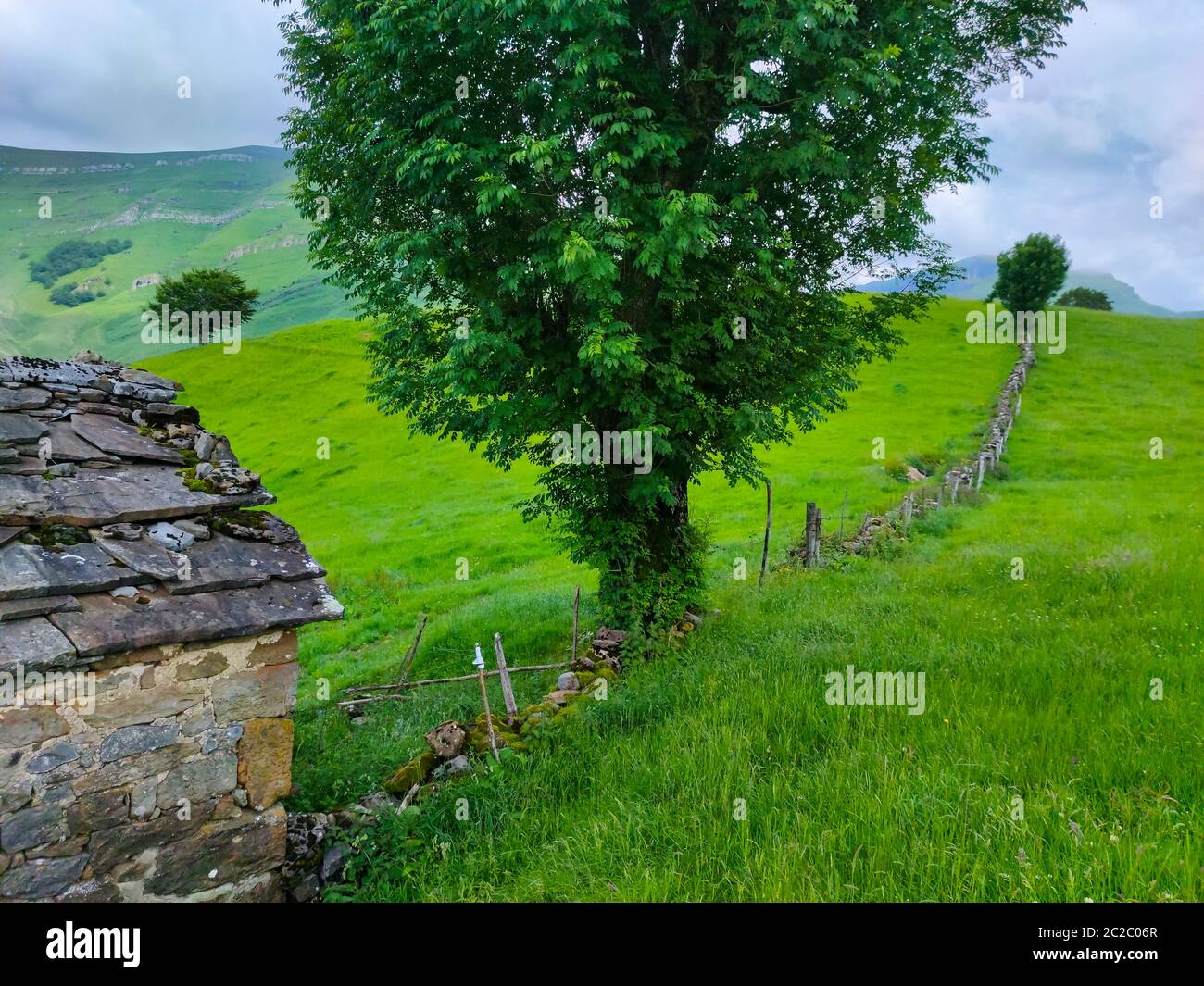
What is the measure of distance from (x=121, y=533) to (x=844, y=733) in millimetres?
6101

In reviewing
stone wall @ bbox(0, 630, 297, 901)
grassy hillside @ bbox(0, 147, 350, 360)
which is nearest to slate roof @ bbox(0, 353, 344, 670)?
stone wall @ bbox(0, 630, 297, 901)

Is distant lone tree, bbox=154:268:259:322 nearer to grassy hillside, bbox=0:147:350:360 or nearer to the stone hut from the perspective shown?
grassy hillside, bbox=0:147:350:360

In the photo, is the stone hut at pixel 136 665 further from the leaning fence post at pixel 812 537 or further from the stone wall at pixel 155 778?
the leaning fence post at pixel 812 537

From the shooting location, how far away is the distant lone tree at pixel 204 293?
47031 millimetres

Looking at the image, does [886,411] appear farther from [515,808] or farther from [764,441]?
[515,808]

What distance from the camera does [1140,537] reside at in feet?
39.7

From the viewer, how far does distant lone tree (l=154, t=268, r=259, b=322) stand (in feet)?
154

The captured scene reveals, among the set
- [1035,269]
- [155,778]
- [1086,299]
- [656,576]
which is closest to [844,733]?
[656,576]

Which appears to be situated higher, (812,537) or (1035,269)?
(1035,269)

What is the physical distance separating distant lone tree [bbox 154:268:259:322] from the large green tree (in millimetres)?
45991

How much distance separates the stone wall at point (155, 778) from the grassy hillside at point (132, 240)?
201 ft

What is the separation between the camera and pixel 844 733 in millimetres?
5426

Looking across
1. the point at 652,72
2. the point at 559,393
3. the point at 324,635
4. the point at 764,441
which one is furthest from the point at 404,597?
the point at 652,72

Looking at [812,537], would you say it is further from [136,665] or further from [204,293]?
[204,293]
